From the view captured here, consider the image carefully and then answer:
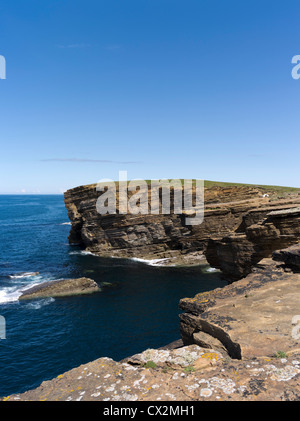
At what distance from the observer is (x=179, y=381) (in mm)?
8906

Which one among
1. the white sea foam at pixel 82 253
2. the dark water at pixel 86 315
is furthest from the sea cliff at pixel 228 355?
the white sea foam at pixel 82 253

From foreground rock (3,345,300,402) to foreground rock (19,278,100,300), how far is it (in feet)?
115

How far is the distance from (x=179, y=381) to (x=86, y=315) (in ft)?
96.3

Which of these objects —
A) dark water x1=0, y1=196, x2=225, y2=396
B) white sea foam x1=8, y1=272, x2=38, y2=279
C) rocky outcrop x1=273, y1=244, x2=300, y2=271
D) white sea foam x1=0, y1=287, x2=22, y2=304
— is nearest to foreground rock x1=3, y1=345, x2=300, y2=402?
rocky outcrop x1=273, y1=244, x2=300, y2=271

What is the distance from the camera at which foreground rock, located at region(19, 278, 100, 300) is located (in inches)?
1656

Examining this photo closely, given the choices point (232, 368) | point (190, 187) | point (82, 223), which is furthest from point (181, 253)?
point (232, 368)

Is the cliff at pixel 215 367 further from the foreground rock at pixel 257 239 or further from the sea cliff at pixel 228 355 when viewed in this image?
the foreground rock at pixel 257 239

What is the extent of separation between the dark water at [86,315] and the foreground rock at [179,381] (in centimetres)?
1702

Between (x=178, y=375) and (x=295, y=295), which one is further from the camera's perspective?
(x=295, y=295)

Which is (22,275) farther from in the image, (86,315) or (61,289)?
(86,315)

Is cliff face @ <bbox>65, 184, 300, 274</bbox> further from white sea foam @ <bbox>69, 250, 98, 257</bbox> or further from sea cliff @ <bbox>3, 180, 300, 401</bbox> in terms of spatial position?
sea cliff @ <bbox>3, 180, 300, 401</bbox>

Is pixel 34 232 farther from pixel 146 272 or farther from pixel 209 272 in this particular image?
pixel 209 272
